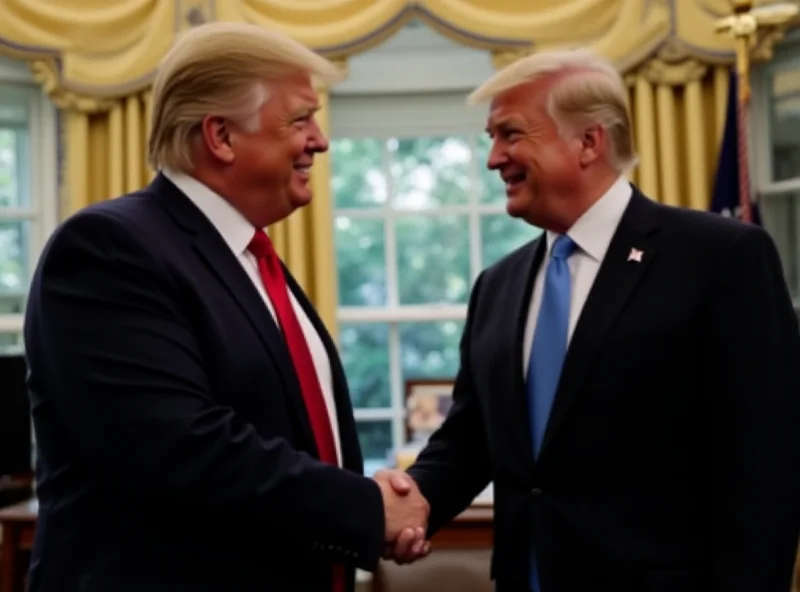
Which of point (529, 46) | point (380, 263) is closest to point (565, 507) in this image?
point (529, 46)

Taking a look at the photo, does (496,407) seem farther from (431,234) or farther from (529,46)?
(431,234)

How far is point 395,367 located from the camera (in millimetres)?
4637

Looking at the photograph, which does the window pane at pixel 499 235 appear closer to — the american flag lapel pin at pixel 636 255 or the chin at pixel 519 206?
the chin at pixel 519 206

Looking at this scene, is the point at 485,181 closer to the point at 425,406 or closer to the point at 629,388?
the point at 425,406

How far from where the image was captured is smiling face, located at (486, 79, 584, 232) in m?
2.01

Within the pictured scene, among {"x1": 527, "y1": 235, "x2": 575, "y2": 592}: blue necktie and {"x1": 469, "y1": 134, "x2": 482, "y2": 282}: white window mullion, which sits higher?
{"x1": 469, "y1": 134, "x2": 482, "y2": 282}: white window mullion

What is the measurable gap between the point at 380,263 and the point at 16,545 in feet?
6.08

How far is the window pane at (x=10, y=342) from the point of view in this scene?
443 cm

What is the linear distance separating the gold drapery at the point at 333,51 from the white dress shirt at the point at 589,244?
6.95 feet

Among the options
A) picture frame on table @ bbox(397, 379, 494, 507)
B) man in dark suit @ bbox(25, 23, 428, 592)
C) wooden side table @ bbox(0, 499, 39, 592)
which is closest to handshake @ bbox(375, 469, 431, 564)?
man in dark suit @ bbox(25, 23, 428, 592)

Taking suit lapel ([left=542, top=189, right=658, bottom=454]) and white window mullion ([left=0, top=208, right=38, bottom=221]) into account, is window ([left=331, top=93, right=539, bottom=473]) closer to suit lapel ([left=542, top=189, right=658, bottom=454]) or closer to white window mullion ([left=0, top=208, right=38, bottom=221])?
white window mullion ([left=0, top=208, right=38, bottom=221])

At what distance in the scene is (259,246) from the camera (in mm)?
1816

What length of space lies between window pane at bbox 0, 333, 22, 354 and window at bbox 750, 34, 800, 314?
2884 mm

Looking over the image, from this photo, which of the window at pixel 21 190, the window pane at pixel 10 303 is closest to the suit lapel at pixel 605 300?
the window at pixel 21 190
